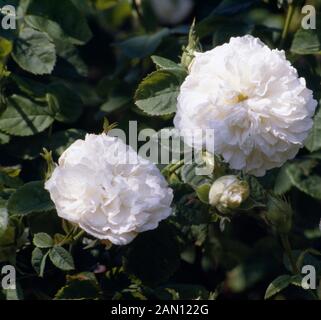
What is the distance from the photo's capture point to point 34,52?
156cm

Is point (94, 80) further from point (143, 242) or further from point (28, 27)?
point (143, 242)

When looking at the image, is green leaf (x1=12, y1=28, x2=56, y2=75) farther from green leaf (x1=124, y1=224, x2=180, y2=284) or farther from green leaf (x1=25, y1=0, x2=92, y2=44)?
green leaf (x1=124, y1=224, x2=180, y2=284)

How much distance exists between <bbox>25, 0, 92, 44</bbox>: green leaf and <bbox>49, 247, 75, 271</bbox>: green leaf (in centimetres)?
45

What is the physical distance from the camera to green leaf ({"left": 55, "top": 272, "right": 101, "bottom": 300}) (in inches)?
55.0

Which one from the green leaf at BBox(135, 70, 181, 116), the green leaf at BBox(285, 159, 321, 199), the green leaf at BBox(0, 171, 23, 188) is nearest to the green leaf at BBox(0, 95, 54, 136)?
the green leaf at BBox(0, 171, 23, 188)

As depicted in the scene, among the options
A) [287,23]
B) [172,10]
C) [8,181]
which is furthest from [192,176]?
[172,10]

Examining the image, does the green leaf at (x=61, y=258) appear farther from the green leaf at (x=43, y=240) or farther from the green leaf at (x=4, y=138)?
the green leaf at (x=4, y=138)

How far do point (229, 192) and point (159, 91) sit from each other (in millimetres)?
249

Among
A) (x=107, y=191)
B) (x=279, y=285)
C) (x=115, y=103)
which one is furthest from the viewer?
(x=115, y=103)

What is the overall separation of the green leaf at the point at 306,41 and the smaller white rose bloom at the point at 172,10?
2.23ft

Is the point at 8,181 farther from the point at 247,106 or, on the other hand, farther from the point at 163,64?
the point at 247,106

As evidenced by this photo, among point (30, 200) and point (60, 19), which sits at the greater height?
point (60, 19)

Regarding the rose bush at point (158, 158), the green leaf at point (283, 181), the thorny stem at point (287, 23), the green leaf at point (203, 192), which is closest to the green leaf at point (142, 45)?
the rose bush at point (158, 158)

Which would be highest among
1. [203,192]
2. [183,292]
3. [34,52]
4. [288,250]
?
[34,52]
